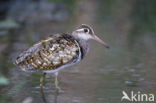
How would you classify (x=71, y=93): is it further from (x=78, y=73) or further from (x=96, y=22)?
(x=96, y=22)

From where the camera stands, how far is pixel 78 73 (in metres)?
10.4

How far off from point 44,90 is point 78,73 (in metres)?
1.85

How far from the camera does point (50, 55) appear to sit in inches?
325

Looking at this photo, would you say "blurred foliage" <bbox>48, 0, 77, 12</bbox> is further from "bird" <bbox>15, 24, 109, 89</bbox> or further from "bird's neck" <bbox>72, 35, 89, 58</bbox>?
"bird" <bbox>15, 24, 109, 89</bbox>

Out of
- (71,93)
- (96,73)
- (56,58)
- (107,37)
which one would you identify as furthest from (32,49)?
(107,37)

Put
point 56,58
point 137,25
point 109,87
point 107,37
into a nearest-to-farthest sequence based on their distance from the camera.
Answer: point 56,58
point 109,87
point 107,37
point 137,25

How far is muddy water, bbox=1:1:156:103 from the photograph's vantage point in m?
8.32

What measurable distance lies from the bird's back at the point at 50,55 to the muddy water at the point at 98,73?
55 centimetres

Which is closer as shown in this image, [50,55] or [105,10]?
[50,55]

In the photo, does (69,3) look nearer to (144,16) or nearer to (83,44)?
(144,16)

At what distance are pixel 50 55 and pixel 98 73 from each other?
239 cm

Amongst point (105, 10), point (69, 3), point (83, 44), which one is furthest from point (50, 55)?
point (69, 3)

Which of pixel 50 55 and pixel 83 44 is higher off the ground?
pixel 83 44

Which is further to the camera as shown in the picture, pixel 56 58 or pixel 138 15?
pixel 138 15
